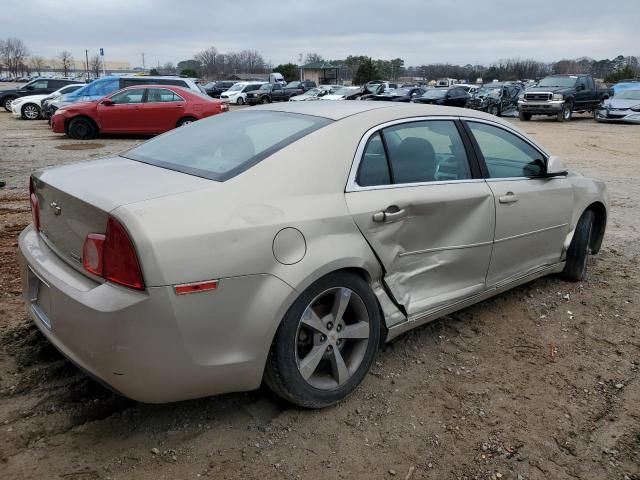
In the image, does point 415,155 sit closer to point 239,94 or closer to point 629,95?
point 629,95

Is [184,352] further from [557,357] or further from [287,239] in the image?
[557,357]

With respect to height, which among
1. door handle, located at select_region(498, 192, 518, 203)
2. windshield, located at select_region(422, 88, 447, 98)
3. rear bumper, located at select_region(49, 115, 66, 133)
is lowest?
rear bumper, located at select_region(49, 115, 66, 133)

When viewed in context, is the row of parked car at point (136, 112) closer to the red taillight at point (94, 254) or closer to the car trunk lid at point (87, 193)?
the car trunk lid at point (87, 193)

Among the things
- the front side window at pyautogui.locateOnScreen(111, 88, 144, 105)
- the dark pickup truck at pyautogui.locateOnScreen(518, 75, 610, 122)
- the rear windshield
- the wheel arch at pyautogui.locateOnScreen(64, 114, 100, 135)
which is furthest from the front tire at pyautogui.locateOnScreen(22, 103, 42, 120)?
the rear windshield

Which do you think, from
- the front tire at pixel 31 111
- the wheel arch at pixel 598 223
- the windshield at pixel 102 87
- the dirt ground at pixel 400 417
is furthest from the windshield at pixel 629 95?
the front tire at pixel 31 111

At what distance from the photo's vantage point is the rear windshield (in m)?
2.84

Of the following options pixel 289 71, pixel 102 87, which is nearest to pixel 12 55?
pixel 289 71

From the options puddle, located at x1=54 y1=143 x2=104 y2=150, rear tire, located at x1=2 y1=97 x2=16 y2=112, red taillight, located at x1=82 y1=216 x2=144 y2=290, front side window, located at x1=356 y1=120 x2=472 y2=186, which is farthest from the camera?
rear tire, located at x1=2 y1=97 x2=16 y2=112

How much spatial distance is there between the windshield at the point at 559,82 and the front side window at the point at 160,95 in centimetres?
1768

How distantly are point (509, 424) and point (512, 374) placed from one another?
1.77 feet

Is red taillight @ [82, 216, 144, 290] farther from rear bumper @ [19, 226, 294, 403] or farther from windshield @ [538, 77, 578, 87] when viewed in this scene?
windshield @ [538, 77, 578, 87]

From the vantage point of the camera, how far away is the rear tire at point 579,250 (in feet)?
15.5

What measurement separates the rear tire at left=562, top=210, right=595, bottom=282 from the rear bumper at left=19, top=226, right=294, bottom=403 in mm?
3134

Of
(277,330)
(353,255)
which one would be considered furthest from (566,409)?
(277,330)
